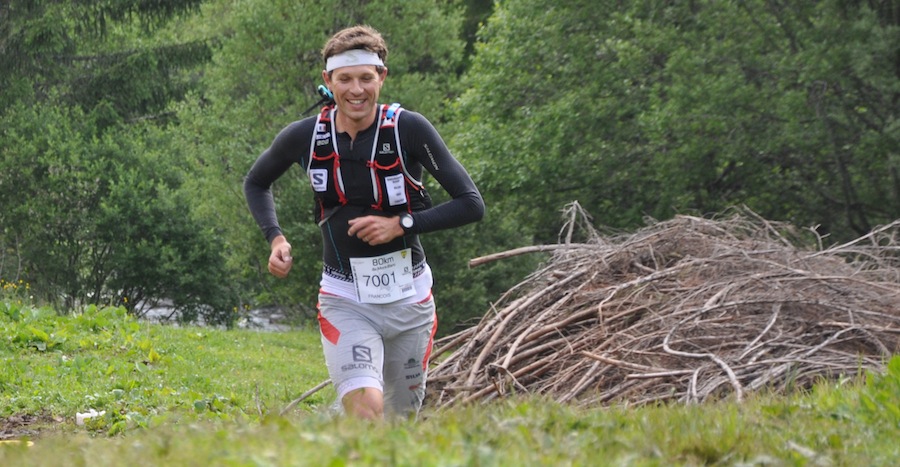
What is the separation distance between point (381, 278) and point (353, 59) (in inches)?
40.8

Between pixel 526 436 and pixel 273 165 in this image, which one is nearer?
pixel 526 436

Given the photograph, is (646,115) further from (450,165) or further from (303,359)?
(450,165)

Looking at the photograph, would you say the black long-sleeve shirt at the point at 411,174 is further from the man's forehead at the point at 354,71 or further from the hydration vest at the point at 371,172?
the man's forehead at the point at 354,71

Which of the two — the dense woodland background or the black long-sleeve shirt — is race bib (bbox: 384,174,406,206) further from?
the dense woodland background

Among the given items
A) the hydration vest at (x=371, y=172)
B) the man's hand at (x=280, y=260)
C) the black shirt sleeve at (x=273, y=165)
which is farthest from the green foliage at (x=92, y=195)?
the hydration vest at (x=371, y=172)

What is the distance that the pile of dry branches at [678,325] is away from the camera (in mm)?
7352

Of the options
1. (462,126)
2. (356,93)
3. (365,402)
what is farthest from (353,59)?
(462,126)

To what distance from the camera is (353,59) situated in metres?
5.72

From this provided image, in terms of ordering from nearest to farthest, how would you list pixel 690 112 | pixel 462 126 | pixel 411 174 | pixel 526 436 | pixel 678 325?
pixel 526 436 → pixel 411 174 → pixel 678 325 → pixel 690 112 → pixel 462 126

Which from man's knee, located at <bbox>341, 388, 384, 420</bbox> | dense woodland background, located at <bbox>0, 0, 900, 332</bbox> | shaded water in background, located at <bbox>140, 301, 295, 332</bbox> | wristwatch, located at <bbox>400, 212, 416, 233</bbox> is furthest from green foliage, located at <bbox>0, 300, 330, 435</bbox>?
shaded water in background, located at <bbox>140, 301, 295, 332</bbox>

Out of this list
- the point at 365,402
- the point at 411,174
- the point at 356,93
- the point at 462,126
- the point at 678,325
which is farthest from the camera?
the point at 462,126

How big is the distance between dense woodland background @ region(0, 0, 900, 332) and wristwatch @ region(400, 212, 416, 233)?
875 centimetres

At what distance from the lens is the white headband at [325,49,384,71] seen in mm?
5719

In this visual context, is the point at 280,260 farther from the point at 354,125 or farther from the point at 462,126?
the point at 462,126
